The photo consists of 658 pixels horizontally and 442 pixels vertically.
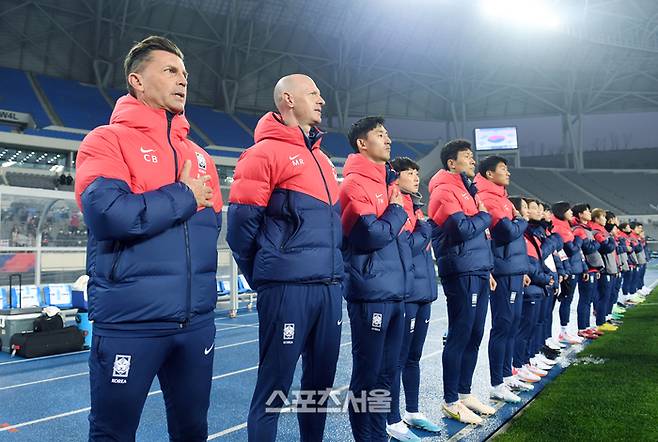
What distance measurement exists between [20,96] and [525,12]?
2494 centimetres

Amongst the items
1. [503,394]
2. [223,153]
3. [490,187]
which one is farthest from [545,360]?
[223,153]

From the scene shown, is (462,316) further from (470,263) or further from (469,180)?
(469,180)

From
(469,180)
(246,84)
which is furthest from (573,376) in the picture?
(246,84)

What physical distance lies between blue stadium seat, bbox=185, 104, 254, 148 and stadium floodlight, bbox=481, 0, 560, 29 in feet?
45.9

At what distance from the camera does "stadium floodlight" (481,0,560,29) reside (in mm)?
25203

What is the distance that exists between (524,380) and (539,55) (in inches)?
1245

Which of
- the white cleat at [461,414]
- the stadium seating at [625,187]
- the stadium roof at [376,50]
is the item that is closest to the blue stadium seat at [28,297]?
the white cleat at [461,414]

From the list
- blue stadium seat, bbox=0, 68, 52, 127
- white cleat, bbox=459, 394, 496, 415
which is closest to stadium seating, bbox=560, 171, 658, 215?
blue stadium seat, bbox=0, 68, 52, 127

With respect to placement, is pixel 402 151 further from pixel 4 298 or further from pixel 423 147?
pixel 4 298

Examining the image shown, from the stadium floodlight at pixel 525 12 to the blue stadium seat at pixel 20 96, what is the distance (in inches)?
857

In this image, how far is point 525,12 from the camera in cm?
Answer: 2583

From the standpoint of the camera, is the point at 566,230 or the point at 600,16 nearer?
the point at 566,230

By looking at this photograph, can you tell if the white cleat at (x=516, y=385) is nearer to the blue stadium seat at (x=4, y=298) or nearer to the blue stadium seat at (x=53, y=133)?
the blue stadium seat at (x=4, y=298)

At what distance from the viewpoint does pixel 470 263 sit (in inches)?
158
